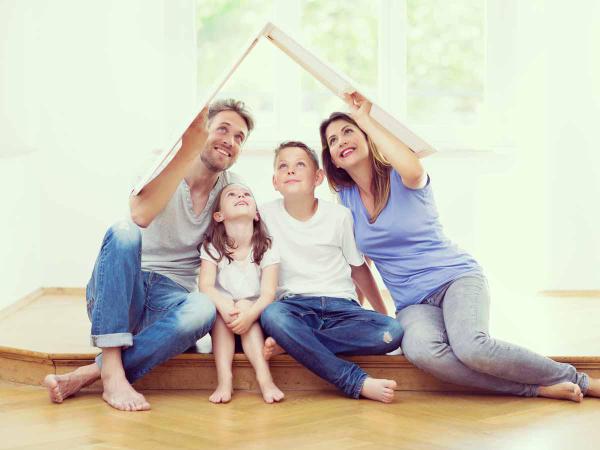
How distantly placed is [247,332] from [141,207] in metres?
0.52

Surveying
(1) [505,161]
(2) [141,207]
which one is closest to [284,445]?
(2) [141,207]

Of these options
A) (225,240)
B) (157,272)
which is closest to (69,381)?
(157,272)

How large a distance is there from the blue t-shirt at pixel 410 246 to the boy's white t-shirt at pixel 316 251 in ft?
0.18

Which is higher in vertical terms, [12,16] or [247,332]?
[12,16]

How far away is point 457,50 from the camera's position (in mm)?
5238

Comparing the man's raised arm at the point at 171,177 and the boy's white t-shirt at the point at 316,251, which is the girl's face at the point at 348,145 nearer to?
the boy's white t-shirt at the point at 316,251

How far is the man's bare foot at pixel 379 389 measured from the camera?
10.2ft

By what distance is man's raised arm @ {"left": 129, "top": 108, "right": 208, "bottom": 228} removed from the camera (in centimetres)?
315

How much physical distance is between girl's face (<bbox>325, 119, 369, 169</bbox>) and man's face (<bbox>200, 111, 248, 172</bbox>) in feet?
1.04

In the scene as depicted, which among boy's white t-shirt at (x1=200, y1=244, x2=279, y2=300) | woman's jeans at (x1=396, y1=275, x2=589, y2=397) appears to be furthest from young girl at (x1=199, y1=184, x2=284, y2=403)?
woman's jeans at (x1=396, y1=275, x2=589, y2=397)

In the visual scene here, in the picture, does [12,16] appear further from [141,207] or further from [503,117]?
[503,117]

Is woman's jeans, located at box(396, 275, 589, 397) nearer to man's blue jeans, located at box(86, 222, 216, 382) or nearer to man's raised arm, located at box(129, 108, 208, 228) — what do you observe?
man's blue jeans, located at box(86, 222, 216, 382)

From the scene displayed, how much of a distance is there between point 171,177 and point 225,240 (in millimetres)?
325

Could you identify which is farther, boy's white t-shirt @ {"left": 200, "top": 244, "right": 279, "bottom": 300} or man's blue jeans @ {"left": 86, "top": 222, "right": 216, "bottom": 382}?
boy's white t-shirt @ {"left": 200, "top": 244, "right": 279, "bottom": 300}
